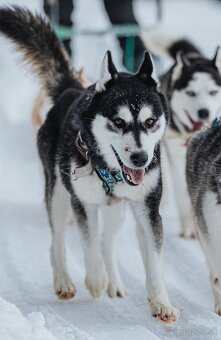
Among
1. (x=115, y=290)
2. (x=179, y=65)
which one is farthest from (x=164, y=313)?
(x=179, y=65)

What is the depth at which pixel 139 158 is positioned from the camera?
3.09 meters

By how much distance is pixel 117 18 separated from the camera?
718 centimetres

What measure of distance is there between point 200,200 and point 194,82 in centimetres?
167

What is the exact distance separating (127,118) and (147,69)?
0.90 feet

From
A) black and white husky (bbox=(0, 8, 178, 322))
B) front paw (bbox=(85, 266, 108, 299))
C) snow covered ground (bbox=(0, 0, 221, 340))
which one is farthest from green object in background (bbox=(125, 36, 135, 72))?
front paw (bbox=(85, 266, 108, 299))

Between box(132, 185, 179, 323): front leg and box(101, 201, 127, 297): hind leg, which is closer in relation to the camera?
box(132, 185, 179, 323): front leg

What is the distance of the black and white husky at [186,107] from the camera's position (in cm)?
492

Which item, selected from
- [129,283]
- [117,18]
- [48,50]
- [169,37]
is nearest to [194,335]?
[129,283]

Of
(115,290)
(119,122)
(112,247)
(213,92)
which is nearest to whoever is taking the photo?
(119,122)

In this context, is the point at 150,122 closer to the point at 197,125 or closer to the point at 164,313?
the point at 164,313

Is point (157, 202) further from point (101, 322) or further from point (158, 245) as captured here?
point (101, 322)

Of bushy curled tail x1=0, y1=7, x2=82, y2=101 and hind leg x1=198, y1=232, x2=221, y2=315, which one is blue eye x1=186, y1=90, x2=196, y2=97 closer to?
bushy curled tail x1=0, y1=7, x2=82, y2=101

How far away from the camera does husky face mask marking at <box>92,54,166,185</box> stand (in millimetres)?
3127

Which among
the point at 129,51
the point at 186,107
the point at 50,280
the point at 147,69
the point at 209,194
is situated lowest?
the point at 129,51
